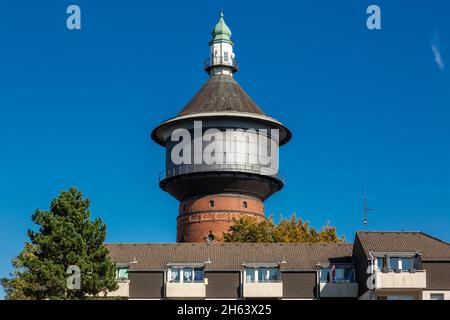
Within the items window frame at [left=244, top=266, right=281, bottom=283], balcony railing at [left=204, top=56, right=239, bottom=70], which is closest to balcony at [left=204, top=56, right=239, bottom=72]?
balcony railing at [left=204, top=56, right=239, bottom=70]

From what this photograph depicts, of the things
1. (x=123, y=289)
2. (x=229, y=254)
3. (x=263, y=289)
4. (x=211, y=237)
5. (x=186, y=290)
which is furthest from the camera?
(x=211, y=237)

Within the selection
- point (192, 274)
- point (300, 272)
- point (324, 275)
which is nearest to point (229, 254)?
point (192, 274)

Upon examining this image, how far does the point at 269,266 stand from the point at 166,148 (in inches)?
922

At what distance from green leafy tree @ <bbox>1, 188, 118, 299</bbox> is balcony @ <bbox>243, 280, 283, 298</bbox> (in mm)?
15463

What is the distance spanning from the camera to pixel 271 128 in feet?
313

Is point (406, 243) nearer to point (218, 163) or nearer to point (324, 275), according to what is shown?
point (324, 275)

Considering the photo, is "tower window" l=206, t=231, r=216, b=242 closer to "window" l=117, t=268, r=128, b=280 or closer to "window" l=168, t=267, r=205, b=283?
"window" l=168, t=267, r=205, b=283

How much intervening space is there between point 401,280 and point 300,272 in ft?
28.3

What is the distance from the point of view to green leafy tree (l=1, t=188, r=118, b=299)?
6084 centimetres

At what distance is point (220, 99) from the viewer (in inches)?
3834

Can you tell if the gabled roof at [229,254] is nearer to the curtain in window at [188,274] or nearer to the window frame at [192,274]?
the window frame at [192,274]

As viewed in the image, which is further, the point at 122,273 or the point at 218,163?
the point at 218,163
